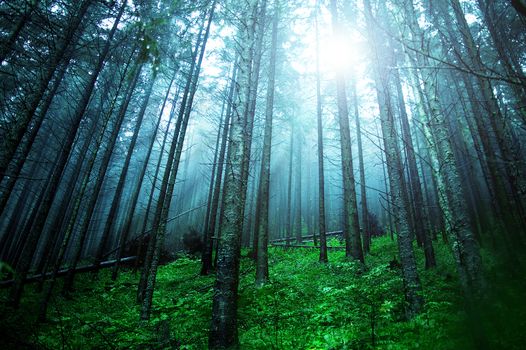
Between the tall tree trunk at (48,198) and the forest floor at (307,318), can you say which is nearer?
the forest floor at (307,318)

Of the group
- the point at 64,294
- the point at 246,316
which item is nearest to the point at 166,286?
the point at 64,294

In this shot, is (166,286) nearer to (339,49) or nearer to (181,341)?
(181,341)

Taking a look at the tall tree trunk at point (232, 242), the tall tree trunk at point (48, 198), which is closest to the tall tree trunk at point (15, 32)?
the tall tree trunk at point (48, 198)

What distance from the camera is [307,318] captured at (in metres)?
5.46

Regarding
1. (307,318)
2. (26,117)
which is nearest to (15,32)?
(26,117)

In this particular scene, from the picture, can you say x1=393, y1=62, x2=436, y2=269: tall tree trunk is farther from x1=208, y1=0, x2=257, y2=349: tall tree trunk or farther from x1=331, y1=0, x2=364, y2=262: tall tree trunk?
x1=208, y1=0, x2=257, y2=349: tall tree trunk

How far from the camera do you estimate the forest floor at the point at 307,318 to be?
2.58 m

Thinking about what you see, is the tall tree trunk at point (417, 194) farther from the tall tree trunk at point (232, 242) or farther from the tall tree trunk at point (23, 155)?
the tall tree trunk at point (23, 155)

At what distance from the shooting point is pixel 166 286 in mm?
11086

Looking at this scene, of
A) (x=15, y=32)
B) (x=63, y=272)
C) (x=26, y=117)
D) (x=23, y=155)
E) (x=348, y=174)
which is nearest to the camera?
(x=26, y=117)

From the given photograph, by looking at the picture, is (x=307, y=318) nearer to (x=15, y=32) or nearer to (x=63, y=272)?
(x=15, y=32)

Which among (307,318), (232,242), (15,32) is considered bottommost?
(307,318)

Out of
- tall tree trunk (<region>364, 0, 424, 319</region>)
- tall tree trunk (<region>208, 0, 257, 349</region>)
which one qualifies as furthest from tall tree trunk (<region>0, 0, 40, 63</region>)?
tall tree trunk (<region>364, 0, 424, 319</region>)

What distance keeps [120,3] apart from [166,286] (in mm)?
11544
